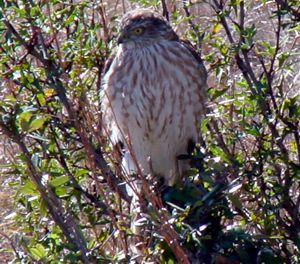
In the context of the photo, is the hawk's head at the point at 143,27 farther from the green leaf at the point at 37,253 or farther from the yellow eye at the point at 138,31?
the green leaf at the point at 37,253

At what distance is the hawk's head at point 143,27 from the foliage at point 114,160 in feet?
0.83

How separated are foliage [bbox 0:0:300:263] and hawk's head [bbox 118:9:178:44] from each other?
25 centimetres

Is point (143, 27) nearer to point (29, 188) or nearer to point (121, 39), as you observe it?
point (121, 39)

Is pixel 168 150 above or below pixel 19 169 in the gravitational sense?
below

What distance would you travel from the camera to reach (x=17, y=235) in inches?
137

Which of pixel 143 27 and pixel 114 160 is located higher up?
pixel 143 27

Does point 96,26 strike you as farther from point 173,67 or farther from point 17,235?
point 17,235

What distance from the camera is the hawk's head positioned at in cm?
426

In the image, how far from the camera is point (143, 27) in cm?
432

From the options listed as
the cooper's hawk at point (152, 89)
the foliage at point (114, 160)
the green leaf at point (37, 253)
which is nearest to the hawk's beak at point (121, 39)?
the cooper's hawk at point (152, 89)

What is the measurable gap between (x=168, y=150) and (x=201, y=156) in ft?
1.62

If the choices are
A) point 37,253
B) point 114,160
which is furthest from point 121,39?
point 37,253

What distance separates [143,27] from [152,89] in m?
0.28

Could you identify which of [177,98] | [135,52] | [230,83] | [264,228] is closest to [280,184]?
[264,228]
